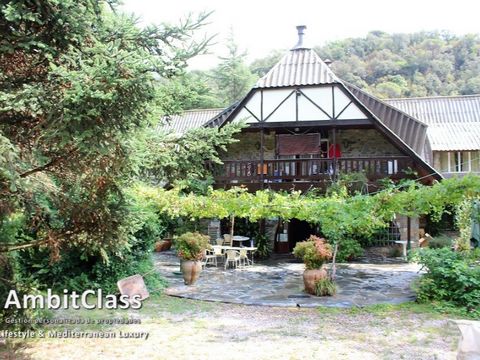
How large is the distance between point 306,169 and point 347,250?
3.09 metres

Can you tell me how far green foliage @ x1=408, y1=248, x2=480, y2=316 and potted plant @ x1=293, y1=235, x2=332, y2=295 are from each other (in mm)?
1727

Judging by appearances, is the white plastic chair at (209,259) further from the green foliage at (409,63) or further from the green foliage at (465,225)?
the green foliage at (409,63)

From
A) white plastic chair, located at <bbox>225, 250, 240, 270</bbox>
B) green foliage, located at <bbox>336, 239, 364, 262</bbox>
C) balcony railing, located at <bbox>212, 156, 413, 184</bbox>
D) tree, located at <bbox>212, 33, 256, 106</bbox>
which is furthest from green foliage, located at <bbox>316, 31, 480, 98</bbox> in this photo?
white plastic chair, located at <bbox>225, 250, 240, 270</bbox>

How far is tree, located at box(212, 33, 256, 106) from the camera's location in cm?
3691

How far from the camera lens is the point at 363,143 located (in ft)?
51.0

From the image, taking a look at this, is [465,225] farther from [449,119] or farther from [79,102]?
[449,119]

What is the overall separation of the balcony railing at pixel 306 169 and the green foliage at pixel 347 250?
84.5 inches

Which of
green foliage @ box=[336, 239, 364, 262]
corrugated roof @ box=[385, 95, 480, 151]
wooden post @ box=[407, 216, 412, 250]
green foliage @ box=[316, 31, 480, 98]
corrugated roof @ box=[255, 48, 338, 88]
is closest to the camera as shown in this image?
green foliage @ box=[336, 239, 364, 262]

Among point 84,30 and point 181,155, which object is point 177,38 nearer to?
point 84,30

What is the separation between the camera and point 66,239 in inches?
194

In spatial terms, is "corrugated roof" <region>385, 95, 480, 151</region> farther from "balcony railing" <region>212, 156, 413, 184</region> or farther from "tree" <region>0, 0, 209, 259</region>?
"tree" <region>0, 0, 209, 259</region>

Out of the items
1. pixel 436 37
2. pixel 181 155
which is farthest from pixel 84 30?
pixel 436 37

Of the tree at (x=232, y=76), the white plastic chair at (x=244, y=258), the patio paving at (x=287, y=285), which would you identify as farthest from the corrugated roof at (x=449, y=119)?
the tree at (x=232, y=76)

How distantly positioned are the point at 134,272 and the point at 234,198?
330 cm
